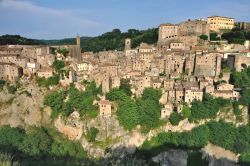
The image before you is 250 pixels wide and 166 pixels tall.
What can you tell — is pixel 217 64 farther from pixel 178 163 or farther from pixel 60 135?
pixel 60 135

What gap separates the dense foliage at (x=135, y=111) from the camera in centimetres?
4203

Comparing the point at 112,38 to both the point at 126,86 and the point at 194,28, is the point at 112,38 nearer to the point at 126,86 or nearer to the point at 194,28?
the point at 194,28

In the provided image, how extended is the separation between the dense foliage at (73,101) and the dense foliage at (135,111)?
2.04 metres

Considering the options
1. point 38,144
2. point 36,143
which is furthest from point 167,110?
point 36,143

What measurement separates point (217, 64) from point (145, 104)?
10.1m

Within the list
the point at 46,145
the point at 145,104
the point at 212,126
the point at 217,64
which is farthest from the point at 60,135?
the point at 217,64

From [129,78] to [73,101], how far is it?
666cm

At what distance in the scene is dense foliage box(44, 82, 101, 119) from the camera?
4297cm

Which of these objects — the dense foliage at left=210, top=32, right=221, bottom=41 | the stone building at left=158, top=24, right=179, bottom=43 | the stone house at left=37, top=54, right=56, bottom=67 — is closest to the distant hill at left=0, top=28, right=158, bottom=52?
the stone building at left=158, top=24, right=179, bottom=43

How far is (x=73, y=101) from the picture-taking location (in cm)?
4341

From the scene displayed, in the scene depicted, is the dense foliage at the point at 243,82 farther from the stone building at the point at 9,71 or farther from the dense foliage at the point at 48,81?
the stone building at the point at 9,71

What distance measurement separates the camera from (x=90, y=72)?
46281 millimetres

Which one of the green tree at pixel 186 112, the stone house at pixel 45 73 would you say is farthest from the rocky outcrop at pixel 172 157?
the stone house at pixel 45 73

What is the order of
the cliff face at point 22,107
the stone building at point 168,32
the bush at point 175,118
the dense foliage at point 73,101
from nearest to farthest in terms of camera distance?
1. the bush at point 175,118
2. the dense foliage at point 73,101
3. the cliff face at point 22,107
4. the stone building at point 168,32
